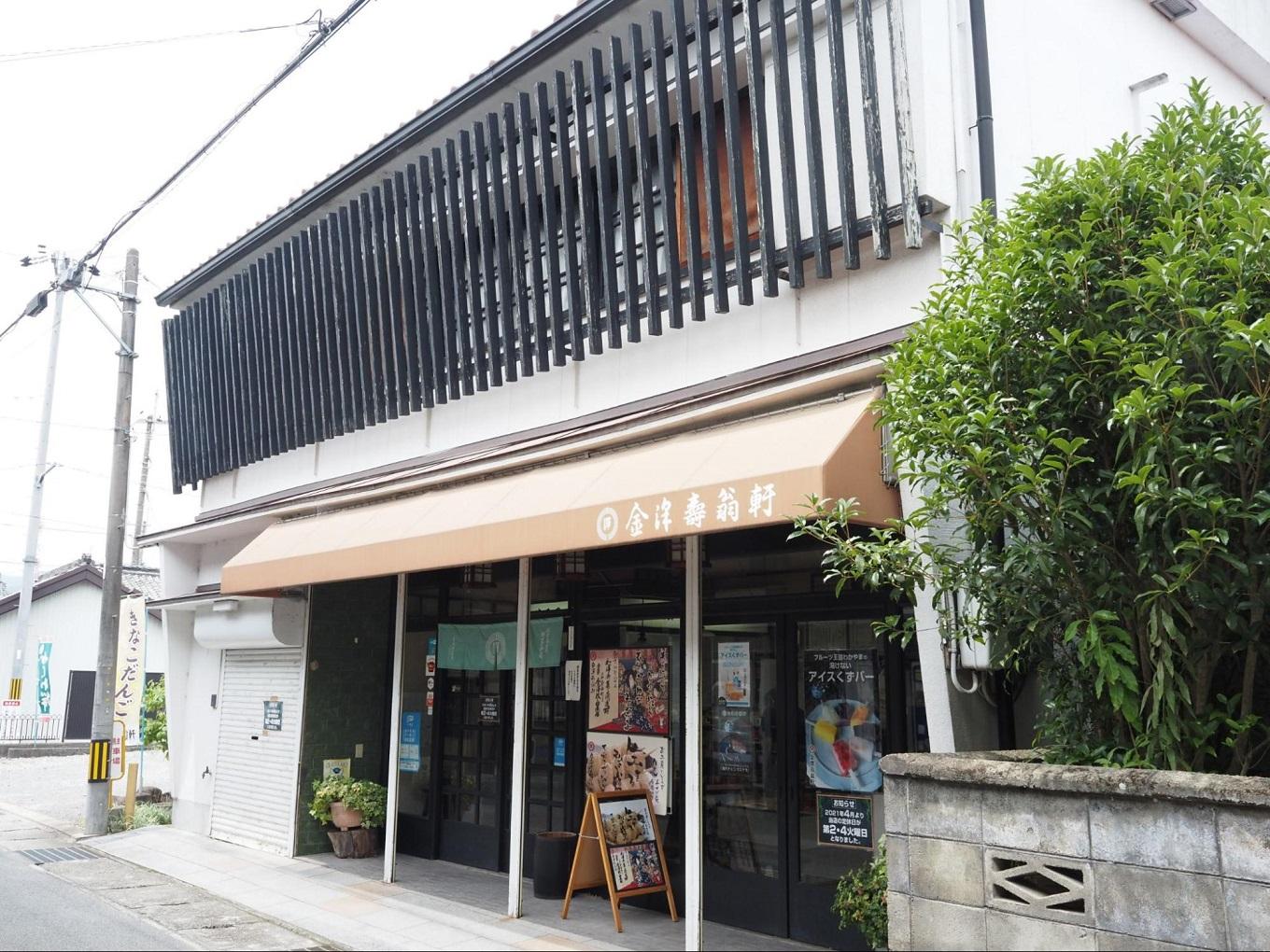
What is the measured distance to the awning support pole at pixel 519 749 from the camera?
978cm

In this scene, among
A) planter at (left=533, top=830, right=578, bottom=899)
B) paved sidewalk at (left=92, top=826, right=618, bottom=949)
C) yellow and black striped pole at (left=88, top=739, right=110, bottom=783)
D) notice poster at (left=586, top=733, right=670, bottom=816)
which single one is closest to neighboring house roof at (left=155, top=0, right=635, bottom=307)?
notice poster at (left=586, top=733, right=670, bottom=816)

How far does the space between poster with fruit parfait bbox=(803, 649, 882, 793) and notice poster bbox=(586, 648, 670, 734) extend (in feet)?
6.00

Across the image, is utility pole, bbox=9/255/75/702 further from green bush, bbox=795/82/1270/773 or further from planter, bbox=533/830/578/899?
green bush, bbox=795/82/1270/773

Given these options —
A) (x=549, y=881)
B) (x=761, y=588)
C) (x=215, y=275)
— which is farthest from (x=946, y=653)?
(x=215, y=275)

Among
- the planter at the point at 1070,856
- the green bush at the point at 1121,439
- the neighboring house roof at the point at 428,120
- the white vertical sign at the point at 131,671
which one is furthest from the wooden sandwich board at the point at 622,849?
the white vertical sign at the point at 131,671

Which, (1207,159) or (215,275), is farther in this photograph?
(215,275)

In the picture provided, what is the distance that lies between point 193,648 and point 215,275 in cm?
577

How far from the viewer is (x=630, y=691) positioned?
10.7 m

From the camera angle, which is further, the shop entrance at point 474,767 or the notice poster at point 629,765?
the shop entrance at point 474,767

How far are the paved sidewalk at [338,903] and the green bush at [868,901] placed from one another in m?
2.39

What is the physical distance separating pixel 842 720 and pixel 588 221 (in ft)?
16.8

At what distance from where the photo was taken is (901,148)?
750 centimetres

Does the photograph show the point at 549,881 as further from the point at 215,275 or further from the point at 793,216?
the point at 215,275

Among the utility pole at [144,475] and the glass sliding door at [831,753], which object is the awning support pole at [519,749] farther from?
the utility pole at [144,475]
